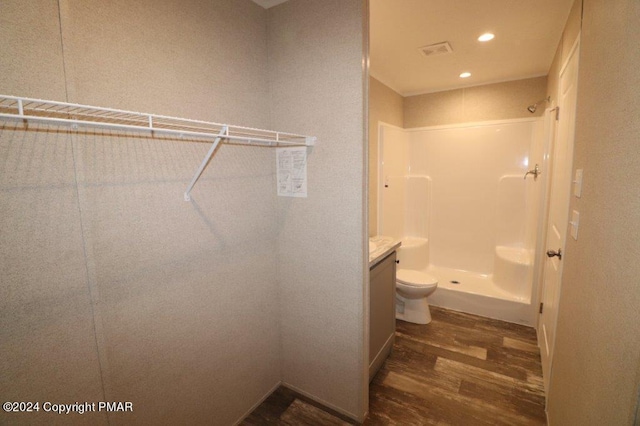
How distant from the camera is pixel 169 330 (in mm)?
1354

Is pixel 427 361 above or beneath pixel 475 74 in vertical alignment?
beneath

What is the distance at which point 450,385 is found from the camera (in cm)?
206

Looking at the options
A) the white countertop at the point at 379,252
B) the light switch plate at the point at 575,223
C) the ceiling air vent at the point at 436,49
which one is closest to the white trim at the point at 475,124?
the ceiling air vent at the point at 436,49

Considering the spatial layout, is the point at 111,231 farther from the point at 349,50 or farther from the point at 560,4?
the point at 560,4

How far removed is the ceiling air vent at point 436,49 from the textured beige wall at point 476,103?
4.06 ft

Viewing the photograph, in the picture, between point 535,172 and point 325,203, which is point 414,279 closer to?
point 325,203

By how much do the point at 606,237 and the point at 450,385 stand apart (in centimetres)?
167

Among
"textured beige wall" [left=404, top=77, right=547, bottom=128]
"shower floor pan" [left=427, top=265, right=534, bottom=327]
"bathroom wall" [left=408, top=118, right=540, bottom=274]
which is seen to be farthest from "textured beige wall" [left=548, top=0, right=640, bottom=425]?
"bathroom wall" [left=408, top=118, right=540, bottom=274]

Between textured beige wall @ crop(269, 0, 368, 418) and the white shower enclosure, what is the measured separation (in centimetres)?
164

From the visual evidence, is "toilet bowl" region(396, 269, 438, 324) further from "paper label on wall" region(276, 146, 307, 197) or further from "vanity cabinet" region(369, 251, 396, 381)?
"paper label on wall" region(276, 146, 307, 197)

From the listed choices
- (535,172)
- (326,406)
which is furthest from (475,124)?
(326,406)

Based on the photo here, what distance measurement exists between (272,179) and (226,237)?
51 cm

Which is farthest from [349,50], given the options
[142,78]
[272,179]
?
[142,78]

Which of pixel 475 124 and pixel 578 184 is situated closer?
pixel 578 184
